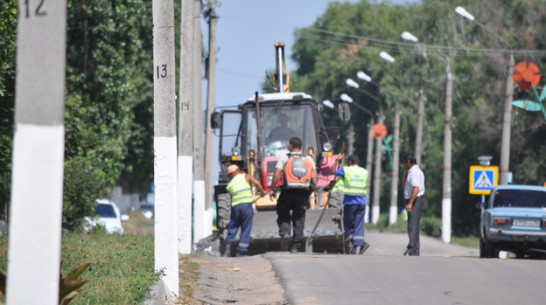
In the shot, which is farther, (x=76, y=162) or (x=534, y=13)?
(x=534, y=13)

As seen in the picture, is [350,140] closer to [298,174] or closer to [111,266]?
[298,174]

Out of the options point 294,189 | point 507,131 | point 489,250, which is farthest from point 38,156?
→ point 507,131

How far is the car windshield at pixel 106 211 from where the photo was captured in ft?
118

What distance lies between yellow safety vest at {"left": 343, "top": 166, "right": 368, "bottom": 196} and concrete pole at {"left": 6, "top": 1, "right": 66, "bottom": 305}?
15.4m

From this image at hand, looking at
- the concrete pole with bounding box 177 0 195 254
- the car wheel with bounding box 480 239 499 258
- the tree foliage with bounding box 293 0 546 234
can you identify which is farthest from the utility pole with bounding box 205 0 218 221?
the car wheel with bounding box 480 239 499 258

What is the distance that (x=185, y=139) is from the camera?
2245 centimetres

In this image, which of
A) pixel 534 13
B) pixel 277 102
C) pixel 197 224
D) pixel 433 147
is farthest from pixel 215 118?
pixel 433 147

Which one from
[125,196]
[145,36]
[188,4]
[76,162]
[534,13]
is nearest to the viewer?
[188,4]

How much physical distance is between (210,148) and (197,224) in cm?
1027

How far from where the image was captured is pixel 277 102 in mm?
25203

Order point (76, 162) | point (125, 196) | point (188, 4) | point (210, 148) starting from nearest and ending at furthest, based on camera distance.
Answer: point (188, 4)
point (76, 162)
point (210, 148)
point (125, 196)

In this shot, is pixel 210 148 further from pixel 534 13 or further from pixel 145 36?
pixel 534 13

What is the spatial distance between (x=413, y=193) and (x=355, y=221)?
4.28ft

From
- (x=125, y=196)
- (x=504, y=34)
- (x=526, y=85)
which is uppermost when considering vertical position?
(x=504, y=34)
